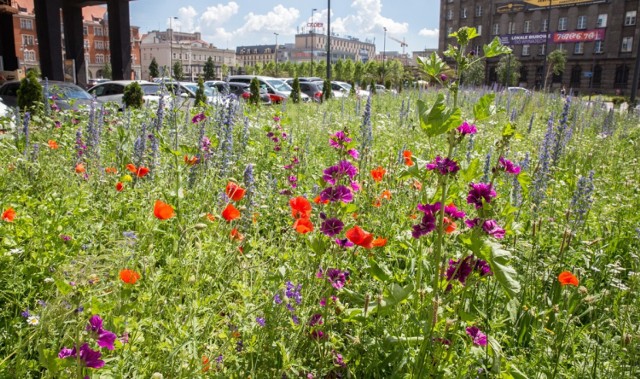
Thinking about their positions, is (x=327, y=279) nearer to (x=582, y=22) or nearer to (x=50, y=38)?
(x=50, y=38)

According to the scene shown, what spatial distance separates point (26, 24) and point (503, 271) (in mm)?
98921

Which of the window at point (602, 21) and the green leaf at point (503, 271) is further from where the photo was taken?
the window at point (602, 21)

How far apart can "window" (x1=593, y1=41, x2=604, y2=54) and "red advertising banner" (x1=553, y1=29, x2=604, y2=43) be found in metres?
0.49

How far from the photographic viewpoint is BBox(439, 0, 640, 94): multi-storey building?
5675 centimetres

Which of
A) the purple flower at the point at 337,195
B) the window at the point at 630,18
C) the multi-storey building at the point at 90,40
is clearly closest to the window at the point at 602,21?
the window at the point at 630,18

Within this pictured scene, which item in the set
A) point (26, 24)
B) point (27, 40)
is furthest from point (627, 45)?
point (27, 40)

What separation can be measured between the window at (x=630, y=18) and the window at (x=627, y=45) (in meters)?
1.82

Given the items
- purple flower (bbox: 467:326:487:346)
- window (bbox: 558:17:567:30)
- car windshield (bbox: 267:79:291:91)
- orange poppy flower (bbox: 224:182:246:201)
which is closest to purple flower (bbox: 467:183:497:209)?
purple flower (bbox: 467:326:487:346)

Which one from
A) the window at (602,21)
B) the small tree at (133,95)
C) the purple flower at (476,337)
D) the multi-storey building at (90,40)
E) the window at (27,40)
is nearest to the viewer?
the purple flower at (476,337)

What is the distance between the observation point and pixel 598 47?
193 feet

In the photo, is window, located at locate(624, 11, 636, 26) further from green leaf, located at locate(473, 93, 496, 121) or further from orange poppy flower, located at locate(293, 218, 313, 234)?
orange poppy flower, located at locate(293, 218, 313, 234)

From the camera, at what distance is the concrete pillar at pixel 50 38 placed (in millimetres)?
22531

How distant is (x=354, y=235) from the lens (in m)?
1.66

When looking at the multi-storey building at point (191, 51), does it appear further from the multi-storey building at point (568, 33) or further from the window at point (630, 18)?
the window at point (630, 18)
